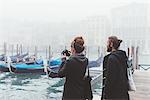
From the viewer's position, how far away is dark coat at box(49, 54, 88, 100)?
1.70m

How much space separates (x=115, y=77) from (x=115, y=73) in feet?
0.09

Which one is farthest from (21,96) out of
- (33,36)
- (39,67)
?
(33,36)

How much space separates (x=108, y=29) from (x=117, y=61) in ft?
53.1

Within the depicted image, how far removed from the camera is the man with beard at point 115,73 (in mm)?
1804

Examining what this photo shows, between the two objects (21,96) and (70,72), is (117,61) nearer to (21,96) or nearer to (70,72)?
(70,72)

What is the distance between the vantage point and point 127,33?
57.7 ft

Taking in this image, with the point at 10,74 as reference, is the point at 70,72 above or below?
above

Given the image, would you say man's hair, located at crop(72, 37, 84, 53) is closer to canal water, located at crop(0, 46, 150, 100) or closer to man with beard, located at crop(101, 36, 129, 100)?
man with beard, located at crop(101, 36, 129, 100)

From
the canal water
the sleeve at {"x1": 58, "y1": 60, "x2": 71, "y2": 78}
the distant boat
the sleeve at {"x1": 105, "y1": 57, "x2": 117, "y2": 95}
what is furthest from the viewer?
the distant boat

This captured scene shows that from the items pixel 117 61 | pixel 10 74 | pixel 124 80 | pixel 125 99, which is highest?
pixel 117 61

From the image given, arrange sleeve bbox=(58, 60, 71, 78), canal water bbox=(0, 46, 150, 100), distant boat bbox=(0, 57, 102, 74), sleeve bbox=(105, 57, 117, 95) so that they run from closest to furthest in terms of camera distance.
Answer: sleeve bbox=(58, 60, 71, 78), sleeve bbox=(105, 57, 117, 95), canal water bbox=(0, 46, 150, 100), distant boat bbox=(0, 57, 102, 74)

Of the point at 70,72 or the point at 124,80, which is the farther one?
the point at 124,80

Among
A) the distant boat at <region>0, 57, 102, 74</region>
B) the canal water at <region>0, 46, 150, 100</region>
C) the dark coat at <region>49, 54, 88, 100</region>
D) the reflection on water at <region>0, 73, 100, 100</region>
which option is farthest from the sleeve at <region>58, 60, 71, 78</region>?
the distant boat at <region>0, 57, 102, 74</region>

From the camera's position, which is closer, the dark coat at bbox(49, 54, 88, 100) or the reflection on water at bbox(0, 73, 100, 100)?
the dark coat at bbox(49, 54, 88, 100)
